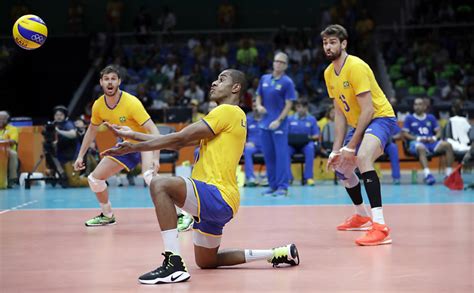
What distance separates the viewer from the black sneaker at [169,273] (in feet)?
19.9

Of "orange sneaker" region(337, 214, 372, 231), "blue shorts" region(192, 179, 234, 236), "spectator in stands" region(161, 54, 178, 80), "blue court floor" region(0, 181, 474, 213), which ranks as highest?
"spectator in stands" region(161, 54, 178, 80)

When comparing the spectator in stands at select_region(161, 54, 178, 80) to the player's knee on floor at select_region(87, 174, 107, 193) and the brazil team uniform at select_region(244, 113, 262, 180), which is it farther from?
the player's knee on floor at select_region(87, 174, 107, 193)

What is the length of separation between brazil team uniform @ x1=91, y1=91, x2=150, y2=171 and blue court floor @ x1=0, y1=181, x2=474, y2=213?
9.74 feet

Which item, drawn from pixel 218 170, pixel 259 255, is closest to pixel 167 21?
pixel 259 255

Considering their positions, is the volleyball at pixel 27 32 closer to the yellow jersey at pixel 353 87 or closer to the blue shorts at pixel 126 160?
the blue shorts at pixel 126 160

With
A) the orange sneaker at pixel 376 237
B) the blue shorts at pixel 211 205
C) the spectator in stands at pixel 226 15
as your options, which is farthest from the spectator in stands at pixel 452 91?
the blue shorts at pixel 211 205

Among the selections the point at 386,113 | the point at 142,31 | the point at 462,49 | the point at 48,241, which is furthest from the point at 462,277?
the point at 142,31

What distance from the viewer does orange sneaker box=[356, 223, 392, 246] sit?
26.4 ft

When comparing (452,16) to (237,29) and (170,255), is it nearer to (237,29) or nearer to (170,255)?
(237,29)

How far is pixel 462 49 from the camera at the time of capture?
24.1 meters

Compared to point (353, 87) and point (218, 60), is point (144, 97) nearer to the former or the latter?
point (218, 60)

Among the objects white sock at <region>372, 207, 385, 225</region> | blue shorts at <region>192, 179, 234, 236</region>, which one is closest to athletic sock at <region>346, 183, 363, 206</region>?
white sock at <region>372, 207, 385, 225</region>

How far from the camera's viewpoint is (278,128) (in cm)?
1379

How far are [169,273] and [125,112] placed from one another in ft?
12.6
